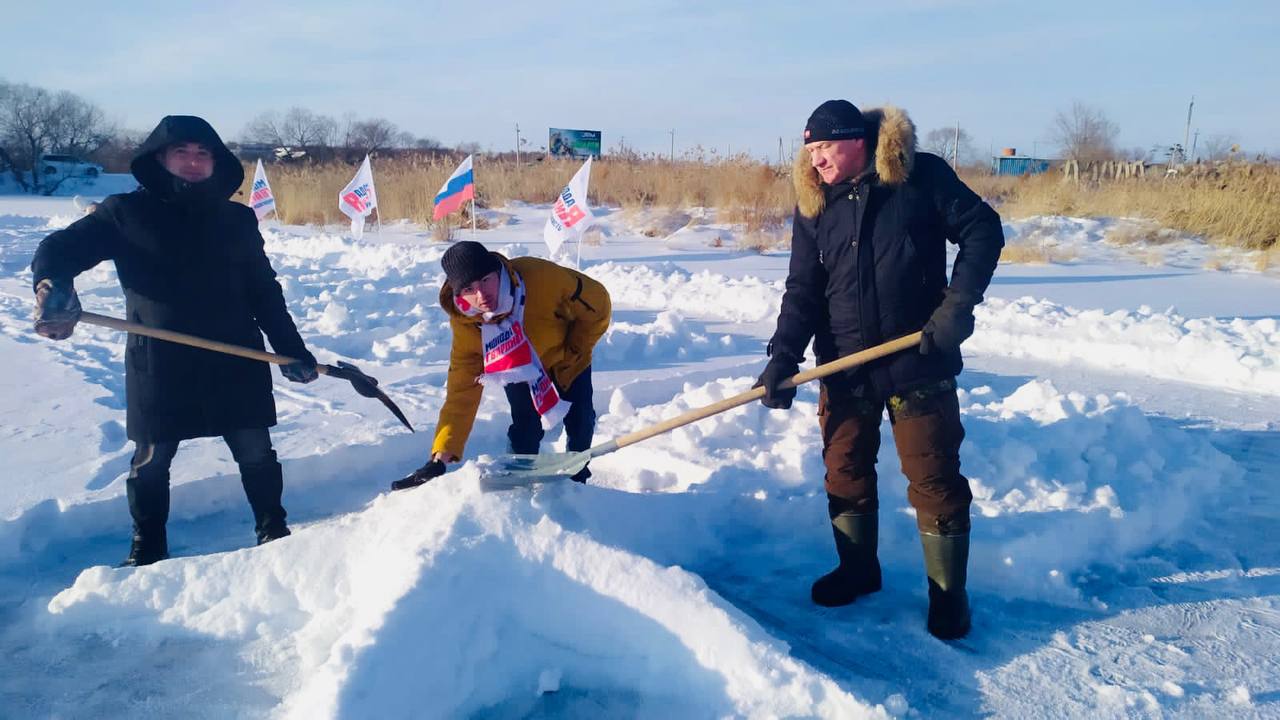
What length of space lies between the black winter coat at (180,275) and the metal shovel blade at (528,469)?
926 millimetres

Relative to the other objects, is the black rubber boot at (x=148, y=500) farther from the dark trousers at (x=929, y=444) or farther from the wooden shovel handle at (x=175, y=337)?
the dark trousers at (x=929, y=444)

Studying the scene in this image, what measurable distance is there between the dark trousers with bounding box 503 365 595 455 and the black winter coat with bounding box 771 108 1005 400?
0.92 m

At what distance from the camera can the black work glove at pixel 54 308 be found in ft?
8.43

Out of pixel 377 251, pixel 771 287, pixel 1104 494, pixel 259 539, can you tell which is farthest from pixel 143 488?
pixel 377 251

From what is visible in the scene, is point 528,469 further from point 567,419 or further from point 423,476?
point 567,419

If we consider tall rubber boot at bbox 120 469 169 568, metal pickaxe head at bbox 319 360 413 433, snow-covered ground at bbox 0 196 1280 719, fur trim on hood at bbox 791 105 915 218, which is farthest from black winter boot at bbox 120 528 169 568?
fur trim on hood at bbox 791 105 915 218

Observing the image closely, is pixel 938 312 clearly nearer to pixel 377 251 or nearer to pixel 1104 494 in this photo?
pixel 1104 494

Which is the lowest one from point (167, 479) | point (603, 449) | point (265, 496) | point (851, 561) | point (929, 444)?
point (851, 561)

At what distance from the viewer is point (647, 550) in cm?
273

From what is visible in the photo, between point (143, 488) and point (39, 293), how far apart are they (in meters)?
0.72

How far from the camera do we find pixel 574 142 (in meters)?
32.3

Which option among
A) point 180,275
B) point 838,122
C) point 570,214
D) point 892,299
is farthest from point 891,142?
point 570,214

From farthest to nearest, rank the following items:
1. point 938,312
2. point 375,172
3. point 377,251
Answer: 1. point 375,172
2. point 377,251
3. point 938,312

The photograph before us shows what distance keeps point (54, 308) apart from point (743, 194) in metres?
12.8
